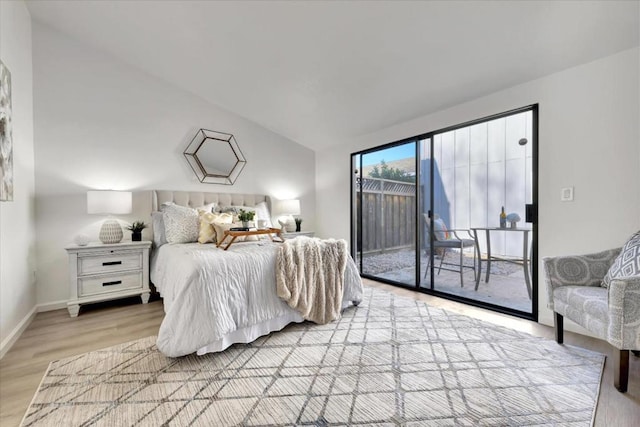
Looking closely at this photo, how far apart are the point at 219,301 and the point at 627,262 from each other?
2.65 meters

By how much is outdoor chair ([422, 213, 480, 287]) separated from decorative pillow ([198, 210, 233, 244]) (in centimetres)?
244

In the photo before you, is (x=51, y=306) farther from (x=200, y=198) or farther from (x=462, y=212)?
(x=462, y=212)

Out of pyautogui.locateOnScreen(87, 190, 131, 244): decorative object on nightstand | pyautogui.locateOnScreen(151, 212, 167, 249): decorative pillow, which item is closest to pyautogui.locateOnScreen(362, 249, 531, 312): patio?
pyautogui.locateOnScreen(151, 212, 167, 249): decorative pillow

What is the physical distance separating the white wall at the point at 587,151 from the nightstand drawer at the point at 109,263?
158 inches

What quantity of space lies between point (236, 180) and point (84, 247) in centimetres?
195

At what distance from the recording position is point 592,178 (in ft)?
7.16

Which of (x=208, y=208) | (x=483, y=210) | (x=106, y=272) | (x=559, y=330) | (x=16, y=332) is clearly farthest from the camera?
(x=208, y=208)

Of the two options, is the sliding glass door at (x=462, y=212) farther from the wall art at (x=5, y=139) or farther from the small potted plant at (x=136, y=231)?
the wall art at (x=5, y=139)

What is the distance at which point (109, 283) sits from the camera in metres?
2.82

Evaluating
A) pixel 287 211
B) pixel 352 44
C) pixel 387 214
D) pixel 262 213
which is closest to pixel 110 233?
pixel 262 213

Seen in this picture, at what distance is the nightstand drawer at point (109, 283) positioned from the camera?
8.86 feet

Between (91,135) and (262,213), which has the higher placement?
(91,135)

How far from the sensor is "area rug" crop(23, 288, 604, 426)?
1327 mm

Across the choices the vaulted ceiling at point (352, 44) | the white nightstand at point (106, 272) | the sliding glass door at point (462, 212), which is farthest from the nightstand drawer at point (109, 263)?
the sliding glass door at point (462, 212)
